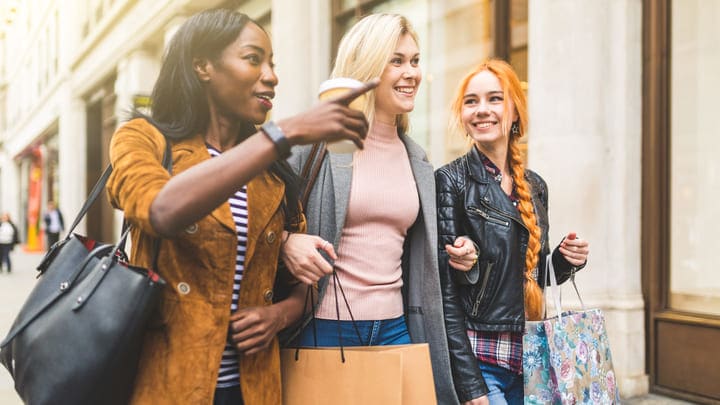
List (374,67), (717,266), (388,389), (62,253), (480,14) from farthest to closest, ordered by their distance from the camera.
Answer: (480,14) → (717,266) → (374,67) → (388,389) → (62,253)

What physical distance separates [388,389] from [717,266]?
14.0ft

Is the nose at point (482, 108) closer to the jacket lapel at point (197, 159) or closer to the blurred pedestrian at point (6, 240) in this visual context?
the jacket lapel at point (197, 159)

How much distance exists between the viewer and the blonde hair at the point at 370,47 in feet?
7.68

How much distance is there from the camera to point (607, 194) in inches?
201

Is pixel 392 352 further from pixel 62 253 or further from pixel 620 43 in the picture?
pixel 620 43

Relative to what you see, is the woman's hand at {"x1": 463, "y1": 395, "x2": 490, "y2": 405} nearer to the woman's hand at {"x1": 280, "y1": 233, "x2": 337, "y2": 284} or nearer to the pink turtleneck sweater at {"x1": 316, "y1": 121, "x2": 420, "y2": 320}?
the pink turtleneck sweater at {"x1": 316, "y1": 121, "x2": 420, "y2": 320}

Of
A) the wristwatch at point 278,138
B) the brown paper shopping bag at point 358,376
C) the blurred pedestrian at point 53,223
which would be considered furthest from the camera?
the blurred pedestrian at point 53,223

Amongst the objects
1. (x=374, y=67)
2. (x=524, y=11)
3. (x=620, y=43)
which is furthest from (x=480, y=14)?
(x=374, y=67)

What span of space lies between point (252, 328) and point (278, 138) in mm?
578

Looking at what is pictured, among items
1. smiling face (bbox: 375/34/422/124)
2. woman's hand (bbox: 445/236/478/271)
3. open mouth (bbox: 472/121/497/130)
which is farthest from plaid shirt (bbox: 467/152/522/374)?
smiling face (bbox: 375/34/422/124)

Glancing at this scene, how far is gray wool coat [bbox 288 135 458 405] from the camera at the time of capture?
7.43ft

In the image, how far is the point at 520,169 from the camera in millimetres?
2639

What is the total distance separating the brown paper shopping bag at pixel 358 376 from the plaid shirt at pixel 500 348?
50cm

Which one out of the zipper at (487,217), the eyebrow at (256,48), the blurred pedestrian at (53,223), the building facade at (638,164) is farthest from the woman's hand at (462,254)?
the blurred pedestrian at (53,223)
